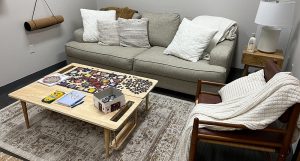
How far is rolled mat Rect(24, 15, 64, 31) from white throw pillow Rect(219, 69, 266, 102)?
245 cm

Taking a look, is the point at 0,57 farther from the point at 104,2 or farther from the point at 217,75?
the point at 217,75

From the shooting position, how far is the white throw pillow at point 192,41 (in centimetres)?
278

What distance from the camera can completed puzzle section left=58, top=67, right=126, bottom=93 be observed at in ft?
7.41

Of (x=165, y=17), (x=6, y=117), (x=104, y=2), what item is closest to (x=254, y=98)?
(x=165, y=17)

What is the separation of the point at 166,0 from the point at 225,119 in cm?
247

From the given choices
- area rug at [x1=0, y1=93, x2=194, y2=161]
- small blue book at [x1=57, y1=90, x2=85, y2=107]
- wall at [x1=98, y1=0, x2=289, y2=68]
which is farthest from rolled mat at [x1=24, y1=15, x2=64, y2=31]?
small blue book at [x1=57, y1=90, x2=85, y2=107]

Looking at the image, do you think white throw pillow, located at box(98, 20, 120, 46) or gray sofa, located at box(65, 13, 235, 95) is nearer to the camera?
gray sofa, located at box(65, 13, 235, 95)

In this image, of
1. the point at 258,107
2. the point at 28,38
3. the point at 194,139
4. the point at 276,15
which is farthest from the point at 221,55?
the point at 28,38

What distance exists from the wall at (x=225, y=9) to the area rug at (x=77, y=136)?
150 cm

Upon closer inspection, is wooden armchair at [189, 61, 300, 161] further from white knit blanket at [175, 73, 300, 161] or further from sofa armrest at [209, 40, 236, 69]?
sofa armrest at [209, 40, 236, 69]

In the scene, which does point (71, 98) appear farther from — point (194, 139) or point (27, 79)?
point (27, 79)

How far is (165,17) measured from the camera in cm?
331

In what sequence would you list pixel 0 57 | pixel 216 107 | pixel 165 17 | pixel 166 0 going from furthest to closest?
1. pixel 166 0
2. pixel 165 17
3. pixel 0 57
4. pixel 216 107

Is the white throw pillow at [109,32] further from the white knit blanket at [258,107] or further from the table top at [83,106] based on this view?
the white knit blanket at [258,107]
